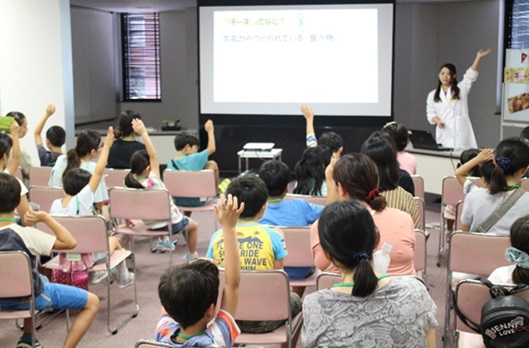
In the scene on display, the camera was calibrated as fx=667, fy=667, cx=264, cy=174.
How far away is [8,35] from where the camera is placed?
24.9 ft

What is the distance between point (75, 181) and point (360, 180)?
7.57ft

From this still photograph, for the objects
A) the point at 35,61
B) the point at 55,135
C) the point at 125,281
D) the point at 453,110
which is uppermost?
the point at 35,61

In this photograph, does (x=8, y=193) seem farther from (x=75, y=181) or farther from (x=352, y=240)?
(x=352, y=240)

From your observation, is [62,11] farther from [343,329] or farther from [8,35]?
[343,329]

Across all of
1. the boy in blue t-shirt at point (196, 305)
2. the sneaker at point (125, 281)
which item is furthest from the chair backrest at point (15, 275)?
the sneaker at point (125, 281)

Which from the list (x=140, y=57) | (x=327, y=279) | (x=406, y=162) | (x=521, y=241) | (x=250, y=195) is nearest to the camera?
(x=521, y=241)

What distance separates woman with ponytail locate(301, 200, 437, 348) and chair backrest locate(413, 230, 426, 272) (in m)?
1.52

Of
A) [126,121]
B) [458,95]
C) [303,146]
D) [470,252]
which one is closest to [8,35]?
[126,121]

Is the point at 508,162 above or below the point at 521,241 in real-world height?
above

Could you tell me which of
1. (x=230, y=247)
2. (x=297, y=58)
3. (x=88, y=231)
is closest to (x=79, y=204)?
(x=88, y=231)

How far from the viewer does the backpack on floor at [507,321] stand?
2.43 metres

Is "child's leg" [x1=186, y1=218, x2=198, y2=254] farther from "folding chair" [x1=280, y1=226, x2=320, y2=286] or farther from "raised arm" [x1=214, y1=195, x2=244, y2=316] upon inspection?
"raised arm" [x1=214, y1=195, x2=244, y2=316]

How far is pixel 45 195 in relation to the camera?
502 cm

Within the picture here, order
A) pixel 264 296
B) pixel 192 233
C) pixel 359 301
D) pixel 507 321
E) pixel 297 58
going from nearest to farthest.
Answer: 1. pixel 359 301
2. pixel 507 321
3. pixel 264 296
4. pixel 192 233
5. pixel 297 58
